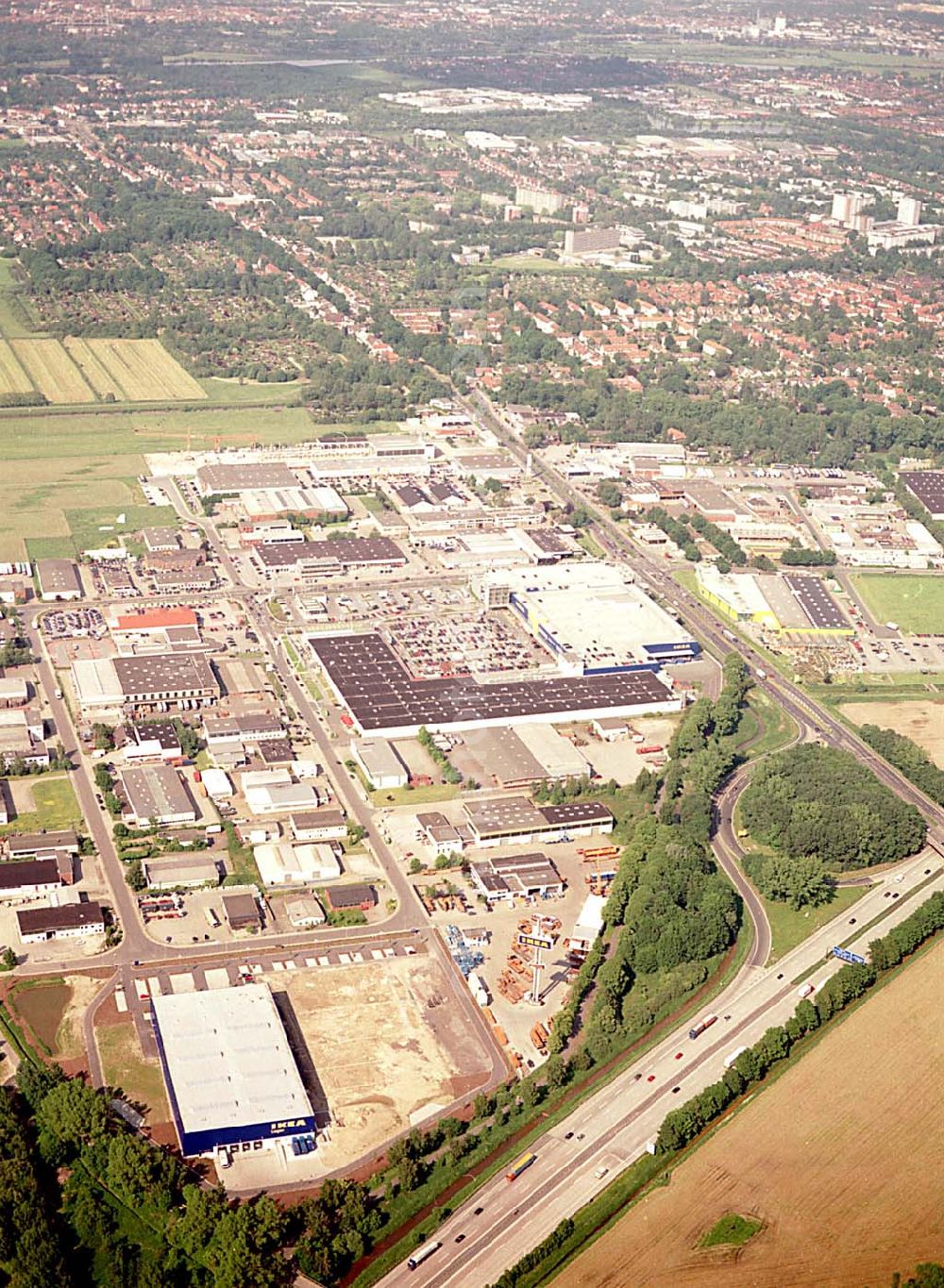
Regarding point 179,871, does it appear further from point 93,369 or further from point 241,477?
point 93,369

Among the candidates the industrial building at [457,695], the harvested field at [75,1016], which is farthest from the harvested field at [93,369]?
the harvested field at [75,1016]

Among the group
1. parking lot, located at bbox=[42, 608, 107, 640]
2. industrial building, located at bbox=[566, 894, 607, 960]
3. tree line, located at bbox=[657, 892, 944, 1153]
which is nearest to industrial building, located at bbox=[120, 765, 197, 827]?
parking lot, located at bbox=[42, 608, 107, 640]

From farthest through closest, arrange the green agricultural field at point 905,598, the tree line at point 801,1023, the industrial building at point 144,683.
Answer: the green agricultural field at point 905,598, the industrial building at point 144,683, the tree line at point 801,1023

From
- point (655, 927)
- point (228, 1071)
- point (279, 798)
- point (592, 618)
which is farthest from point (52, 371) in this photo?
point (228, 1071)

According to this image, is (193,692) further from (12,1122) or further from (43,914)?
(12,1122)

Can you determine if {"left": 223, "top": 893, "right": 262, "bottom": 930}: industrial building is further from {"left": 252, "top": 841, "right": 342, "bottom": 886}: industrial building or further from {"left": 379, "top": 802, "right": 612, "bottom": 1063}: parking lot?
{"left": 379, "top": 802, "right": 612, "bottom": 1063}: parking lot

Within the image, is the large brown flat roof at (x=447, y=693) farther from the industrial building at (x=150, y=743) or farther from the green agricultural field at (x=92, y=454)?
the green agricultural field at (x=92, y=454)

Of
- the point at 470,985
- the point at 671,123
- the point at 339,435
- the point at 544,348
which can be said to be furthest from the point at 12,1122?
the point at 671,123
